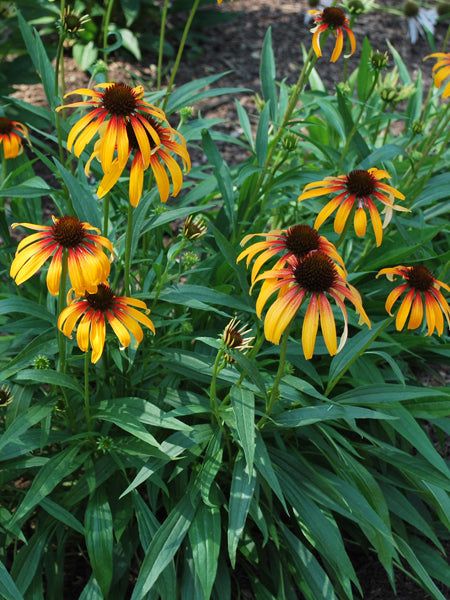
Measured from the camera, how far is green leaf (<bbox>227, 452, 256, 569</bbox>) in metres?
1.43

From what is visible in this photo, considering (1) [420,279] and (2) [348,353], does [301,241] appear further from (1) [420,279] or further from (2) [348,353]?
(2) [348,353]

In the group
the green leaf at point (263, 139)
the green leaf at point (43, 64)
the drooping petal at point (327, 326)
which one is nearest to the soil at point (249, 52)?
the green leaf at point (263, 139)

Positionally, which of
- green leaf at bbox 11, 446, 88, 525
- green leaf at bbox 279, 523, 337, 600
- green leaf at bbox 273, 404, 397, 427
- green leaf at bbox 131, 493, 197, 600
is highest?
green leaf at bbox 273, 404, 397, 427

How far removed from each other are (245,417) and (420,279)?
565 mm

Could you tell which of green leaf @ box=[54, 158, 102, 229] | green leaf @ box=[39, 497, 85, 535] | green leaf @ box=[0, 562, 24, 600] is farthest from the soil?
green leaf @ box=[0, 562, 24, 600]

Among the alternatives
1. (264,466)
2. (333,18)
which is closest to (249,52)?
(333,18)

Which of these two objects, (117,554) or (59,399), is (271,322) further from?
(117,554)

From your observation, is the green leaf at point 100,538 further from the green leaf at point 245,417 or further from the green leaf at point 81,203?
the green leaf at point 81,203

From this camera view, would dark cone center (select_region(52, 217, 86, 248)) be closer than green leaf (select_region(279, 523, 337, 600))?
Yes

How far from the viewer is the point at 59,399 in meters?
1.66

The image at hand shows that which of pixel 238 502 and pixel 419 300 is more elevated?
pixel 419 300

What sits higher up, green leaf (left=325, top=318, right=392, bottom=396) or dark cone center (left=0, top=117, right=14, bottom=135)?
dark cone center (left=0, top=117, right=14, bottom=135)

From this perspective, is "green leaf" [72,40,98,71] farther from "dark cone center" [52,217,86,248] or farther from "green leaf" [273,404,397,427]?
"green leaf" [273,404,397,427]

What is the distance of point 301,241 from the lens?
4.47ft
